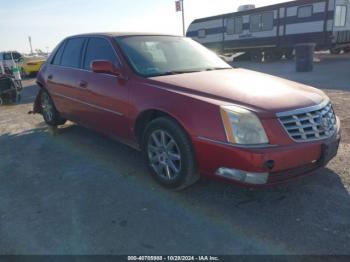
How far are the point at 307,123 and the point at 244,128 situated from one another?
2.13ft

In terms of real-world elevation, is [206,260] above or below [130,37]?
below

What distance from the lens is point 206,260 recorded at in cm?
260

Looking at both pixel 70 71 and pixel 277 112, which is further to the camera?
pixel 70 71

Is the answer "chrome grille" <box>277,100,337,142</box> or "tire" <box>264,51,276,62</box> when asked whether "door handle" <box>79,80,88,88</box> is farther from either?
"tire" <box>264,51,276,62</box>

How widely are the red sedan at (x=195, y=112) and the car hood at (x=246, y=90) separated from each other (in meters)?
0.01

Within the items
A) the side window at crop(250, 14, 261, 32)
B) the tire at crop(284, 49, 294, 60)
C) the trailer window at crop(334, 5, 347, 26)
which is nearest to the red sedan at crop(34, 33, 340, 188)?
the trailer window at crop(334, 5, 347, 26)

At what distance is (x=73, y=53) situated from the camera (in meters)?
5.37

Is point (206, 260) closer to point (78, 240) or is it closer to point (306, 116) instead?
point (78, 240)

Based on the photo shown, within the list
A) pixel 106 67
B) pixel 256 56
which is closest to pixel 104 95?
pixel 106 67

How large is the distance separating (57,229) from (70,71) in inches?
114

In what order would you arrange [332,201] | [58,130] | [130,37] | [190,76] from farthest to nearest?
[58,130] < [130,37] < [190,76] < [332,201]

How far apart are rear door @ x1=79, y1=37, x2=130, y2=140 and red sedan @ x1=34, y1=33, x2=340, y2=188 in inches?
0.5

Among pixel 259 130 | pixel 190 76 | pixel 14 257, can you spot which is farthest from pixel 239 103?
pixel 14 257

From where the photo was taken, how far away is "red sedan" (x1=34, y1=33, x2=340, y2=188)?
298cm
